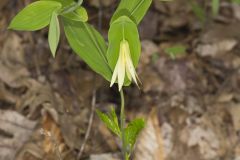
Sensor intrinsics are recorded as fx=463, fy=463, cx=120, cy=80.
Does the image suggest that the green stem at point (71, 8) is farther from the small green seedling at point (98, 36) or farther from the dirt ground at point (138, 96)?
the dirt ground at point (138, 96)

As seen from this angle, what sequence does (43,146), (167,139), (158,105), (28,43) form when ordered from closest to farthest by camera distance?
(43,146)
(167,139)
(158,105)
(28,43)

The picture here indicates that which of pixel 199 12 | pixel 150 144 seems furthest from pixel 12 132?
pixel 199 12

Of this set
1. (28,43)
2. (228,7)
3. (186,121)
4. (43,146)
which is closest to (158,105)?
(186,121)

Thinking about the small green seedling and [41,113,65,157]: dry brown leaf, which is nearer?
the small green seedling

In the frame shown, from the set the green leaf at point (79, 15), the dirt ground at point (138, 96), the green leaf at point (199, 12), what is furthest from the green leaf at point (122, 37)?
the green leaf at point (199, 12)

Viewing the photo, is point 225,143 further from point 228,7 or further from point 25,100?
point 228,7

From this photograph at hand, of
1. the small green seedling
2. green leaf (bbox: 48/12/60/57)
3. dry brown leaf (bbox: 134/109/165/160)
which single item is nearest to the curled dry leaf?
dry brown leaf (bbox: 134/109/165/160)

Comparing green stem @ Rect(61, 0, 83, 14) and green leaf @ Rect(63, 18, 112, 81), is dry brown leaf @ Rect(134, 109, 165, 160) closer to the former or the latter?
green leaf @ Rect(63, 18, 112, 81)
